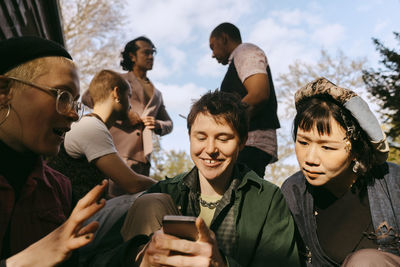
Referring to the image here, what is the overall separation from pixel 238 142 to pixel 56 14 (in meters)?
5.66

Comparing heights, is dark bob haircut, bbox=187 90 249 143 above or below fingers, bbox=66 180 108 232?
above

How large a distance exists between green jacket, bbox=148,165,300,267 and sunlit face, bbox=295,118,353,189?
10.9 inches

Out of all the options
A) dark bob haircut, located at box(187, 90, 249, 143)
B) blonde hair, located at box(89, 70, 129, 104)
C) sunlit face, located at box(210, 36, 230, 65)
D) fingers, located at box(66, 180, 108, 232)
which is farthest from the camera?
sunlit face, located at box(210, 36, 230, 65)

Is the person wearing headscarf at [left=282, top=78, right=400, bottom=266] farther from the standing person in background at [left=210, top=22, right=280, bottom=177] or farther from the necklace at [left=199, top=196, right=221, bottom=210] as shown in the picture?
Answer: the standing person in background at [left=210, top=22, right=280, bottom=177]

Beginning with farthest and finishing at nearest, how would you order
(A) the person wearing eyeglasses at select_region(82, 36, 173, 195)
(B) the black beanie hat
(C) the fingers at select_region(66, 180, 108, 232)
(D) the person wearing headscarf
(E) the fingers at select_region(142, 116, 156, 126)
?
1. (E) the fingers at select_region(142, 116, 156, 126)
2. (A) the person wearing eyeglasses at select_region(82, 36, 173, 195)
3. (D) the person wearing headscarf
4. (B) the black beanie hat
5. (C) the fingers at select_region(66, 180, 108, 232)

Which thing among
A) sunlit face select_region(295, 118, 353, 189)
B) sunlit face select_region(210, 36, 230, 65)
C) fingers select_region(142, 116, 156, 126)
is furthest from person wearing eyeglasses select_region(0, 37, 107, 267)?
fingers select_region(142, 116, 156, 126)

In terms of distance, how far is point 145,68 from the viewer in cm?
520

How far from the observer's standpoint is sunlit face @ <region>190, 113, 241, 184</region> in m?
2.68

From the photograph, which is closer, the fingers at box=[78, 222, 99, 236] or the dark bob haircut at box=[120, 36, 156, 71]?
the fingers at box=[78, 222, 99, 236]

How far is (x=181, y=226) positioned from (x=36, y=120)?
0.82 meters

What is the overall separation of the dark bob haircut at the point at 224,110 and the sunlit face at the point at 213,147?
0.04 meters

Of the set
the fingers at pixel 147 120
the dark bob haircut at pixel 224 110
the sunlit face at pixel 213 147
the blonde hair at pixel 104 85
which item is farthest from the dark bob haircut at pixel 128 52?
the sunlit face at pixel 213 147

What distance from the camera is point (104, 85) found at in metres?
3.87

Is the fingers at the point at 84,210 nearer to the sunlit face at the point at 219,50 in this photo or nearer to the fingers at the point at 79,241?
the fingers at the point at 79,241
